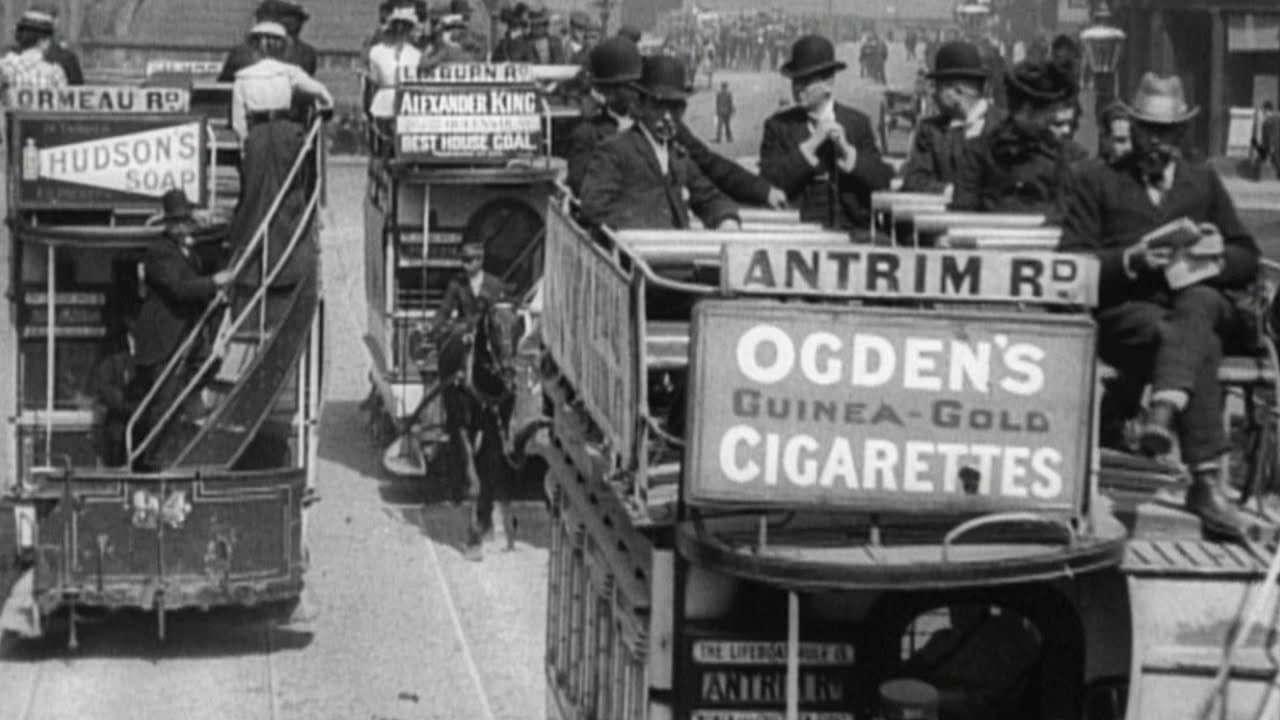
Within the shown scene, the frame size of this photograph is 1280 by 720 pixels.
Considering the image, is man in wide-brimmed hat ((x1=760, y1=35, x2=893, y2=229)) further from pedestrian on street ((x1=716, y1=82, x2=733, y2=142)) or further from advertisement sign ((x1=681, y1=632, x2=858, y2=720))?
pedestrian on street ((x1=716, y1=82, x2=733, y2=142))

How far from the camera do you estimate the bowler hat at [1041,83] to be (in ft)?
41.3

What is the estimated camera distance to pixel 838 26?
323ft

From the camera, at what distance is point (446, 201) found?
23109mm

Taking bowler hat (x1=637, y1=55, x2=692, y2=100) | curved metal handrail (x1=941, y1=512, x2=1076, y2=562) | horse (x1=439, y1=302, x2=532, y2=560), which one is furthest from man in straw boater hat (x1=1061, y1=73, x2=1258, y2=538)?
horse (x1=439, y1=302, x2=532, y2=560)

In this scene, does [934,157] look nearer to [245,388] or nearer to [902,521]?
[245,388]

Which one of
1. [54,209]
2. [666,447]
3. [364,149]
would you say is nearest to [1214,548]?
[666,447]

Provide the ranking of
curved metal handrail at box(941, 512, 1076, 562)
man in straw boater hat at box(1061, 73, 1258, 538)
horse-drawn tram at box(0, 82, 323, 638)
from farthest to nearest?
horse-drawn tram at box(0, 82, 323, 638), man in straw boater hat at box(1061, 73, 1258, 538), curved metal handrail at box(941, 512, 1076, 562)

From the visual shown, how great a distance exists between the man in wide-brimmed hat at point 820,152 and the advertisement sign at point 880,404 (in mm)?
4653

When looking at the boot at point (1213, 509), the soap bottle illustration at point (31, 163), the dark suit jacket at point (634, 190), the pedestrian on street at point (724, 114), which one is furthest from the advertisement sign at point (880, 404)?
the pedestrian on street at point (724, 114)

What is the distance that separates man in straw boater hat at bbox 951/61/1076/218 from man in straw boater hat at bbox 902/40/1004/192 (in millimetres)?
823

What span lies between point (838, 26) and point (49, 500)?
82.8 m

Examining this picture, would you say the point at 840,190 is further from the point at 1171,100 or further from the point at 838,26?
the point at 838,26

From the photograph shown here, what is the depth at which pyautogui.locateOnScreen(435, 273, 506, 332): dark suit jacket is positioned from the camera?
21266 millimetres

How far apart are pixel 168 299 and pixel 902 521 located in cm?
946
